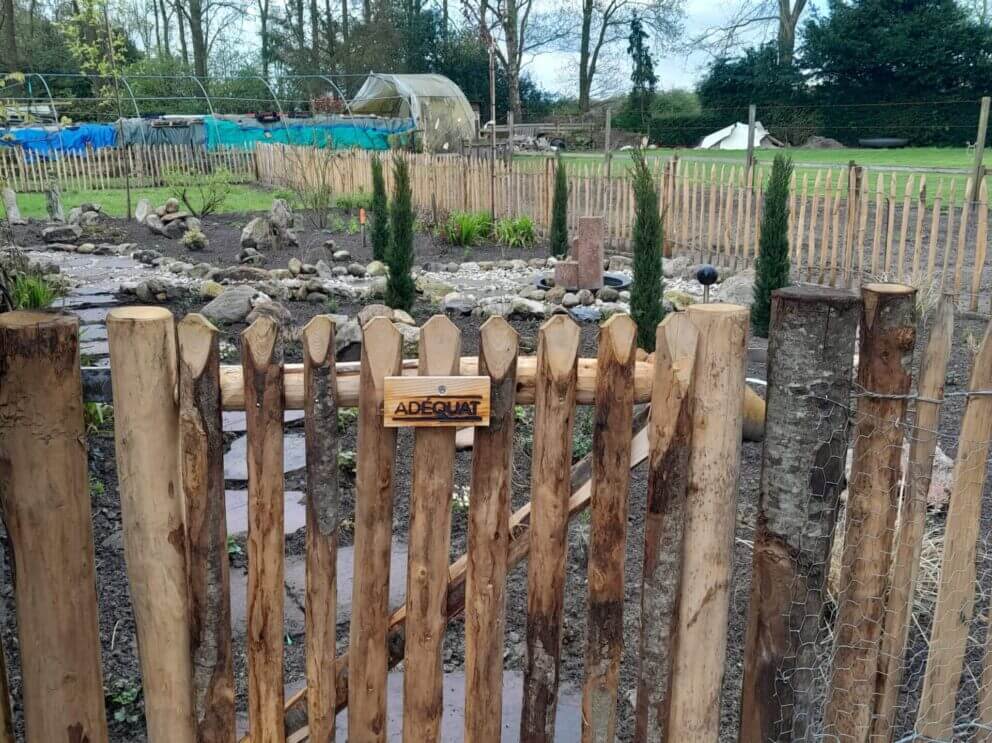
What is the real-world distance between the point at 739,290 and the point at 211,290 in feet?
19.1

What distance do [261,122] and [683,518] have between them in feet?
92.6

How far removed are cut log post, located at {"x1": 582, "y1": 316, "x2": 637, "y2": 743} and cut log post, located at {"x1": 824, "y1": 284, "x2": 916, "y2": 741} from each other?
0.55 meters

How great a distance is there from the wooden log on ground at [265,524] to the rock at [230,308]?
21.6 ft

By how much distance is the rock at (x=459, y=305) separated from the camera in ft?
31.0

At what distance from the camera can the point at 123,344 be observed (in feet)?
6.11

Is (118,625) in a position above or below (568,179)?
below

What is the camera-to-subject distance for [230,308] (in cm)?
840

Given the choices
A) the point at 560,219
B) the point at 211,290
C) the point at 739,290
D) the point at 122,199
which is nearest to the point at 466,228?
the point at 560,219

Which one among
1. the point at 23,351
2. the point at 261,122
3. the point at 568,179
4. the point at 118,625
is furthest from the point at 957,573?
the point at 261,122

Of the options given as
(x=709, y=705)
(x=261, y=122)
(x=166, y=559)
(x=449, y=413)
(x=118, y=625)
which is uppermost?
(x=261, y=122)

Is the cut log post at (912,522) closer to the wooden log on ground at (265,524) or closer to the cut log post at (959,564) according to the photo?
the cut log post at (959,564)

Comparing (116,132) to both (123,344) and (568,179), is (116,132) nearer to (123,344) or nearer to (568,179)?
(568,179)

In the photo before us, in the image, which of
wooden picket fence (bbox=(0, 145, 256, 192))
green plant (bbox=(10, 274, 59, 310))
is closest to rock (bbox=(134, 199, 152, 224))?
wooden picket fence (bbox=(0, 145, 256, 192))

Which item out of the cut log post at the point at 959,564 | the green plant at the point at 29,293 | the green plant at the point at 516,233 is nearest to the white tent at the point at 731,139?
the green plant at the point at 516,233
